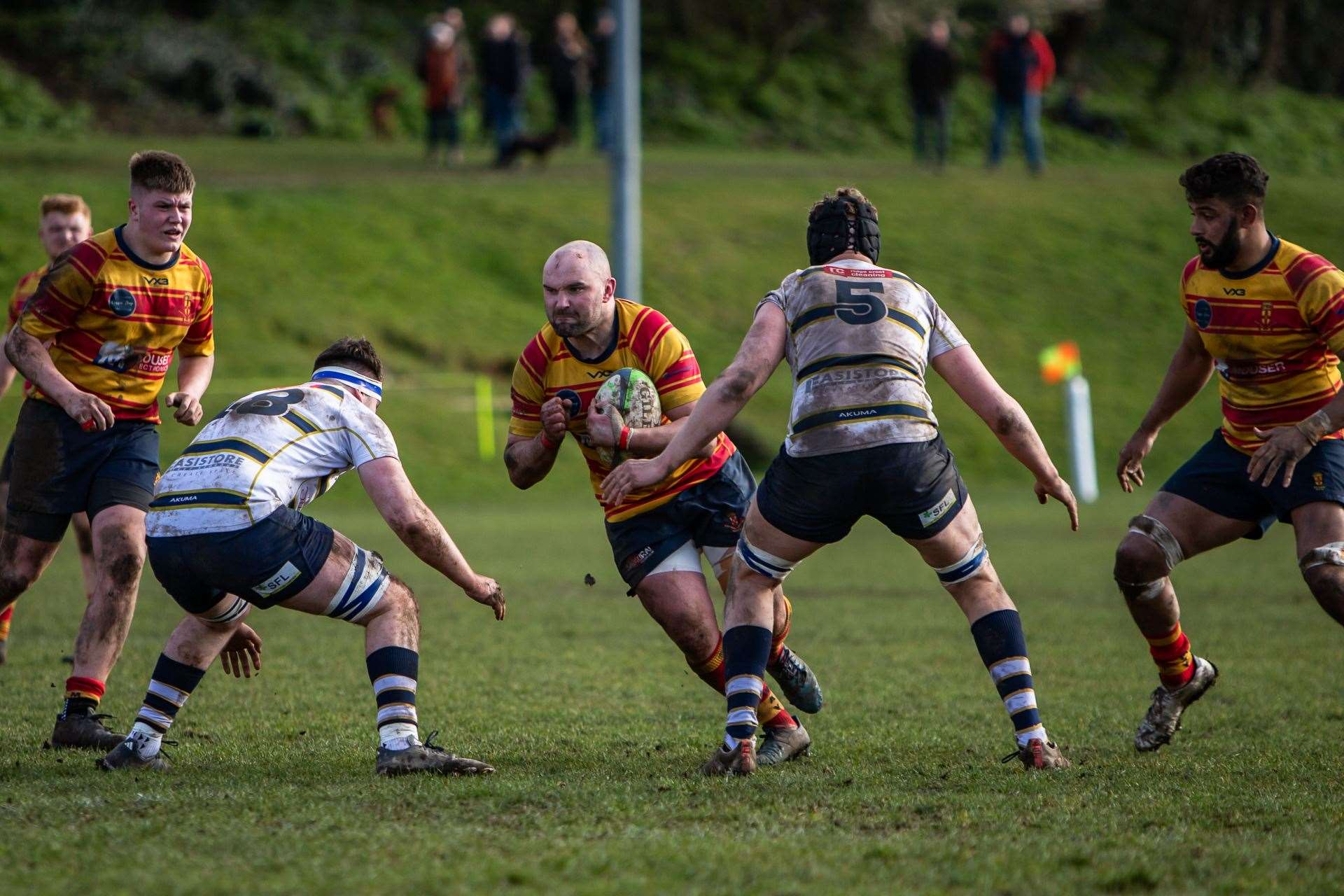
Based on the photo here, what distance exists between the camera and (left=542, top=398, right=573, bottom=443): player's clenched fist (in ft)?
19.4

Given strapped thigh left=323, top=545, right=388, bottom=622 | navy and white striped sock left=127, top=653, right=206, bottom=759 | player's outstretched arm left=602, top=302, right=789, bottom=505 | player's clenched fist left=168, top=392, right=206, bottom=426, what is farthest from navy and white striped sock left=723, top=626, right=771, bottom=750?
player's clenched fist left=168, top=392, right=206, bottom=426

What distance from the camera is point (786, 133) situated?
36.3m

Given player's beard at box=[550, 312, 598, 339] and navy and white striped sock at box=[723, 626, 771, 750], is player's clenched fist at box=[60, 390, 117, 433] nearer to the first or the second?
player's beard at box=[550, 312, 598, 339]

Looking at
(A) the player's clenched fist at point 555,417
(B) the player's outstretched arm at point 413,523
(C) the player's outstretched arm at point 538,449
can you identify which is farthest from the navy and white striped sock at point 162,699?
(A) the player's clenched fist at point 555,417

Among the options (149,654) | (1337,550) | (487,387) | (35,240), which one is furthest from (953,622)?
(35,240)

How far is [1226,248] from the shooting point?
20.1 ft

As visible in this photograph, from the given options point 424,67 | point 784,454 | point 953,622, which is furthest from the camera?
point 424,67

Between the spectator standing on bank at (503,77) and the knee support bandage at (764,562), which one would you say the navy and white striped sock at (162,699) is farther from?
the spectator standing on bank at (503,77)

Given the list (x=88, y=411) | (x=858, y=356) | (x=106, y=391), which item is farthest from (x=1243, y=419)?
(x=106, y=391)

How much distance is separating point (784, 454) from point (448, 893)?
2305 millimetres

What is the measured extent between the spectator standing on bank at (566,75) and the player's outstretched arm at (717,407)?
2280 cm

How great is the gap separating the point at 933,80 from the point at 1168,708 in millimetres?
24196

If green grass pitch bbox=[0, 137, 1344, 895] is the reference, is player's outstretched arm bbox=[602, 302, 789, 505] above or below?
above

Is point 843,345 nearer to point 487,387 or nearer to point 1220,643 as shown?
point 1220,643
